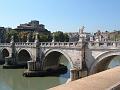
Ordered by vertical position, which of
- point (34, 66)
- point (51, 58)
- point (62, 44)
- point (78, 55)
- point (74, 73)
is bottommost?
point (34, 66)

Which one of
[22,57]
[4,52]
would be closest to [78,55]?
[22,57]

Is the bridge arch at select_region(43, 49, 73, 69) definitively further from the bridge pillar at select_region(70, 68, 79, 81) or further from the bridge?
the bridge pillar at select_region(70, 68, 79, 81)

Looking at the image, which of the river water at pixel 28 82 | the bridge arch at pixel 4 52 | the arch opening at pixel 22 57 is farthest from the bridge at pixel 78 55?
the bridge arch at pixel 4 52

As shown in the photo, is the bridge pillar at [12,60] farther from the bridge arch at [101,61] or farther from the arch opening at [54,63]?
the bridge arch at [101,61]

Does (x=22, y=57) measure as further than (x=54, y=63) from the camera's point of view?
Yes

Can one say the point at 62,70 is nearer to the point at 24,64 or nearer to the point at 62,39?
the point at 24,64

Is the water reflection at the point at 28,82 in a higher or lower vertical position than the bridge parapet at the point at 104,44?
lower

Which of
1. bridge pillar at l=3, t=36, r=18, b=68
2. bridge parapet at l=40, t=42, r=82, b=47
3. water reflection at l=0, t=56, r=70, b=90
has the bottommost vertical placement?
water reflection at l=0, t=56, r=70, b=90

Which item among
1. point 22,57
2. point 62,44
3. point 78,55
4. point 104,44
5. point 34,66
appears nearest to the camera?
point 104,44

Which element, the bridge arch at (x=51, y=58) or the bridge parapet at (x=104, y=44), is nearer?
the bridge parapet at (x=104, y=44)

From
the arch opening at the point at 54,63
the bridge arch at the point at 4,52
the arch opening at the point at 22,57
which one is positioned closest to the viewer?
the arch opening at the point at 54,63

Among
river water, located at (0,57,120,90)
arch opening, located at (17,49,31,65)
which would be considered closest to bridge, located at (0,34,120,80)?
river water, located at (0,57,120,90)

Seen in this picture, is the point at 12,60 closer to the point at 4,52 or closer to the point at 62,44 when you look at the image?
the point at 4,52

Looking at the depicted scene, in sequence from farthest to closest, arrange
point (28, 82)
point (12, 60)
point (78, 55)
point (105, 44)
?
point (12, 60), point (28, 82), point (78, 55), point (105, 44)
